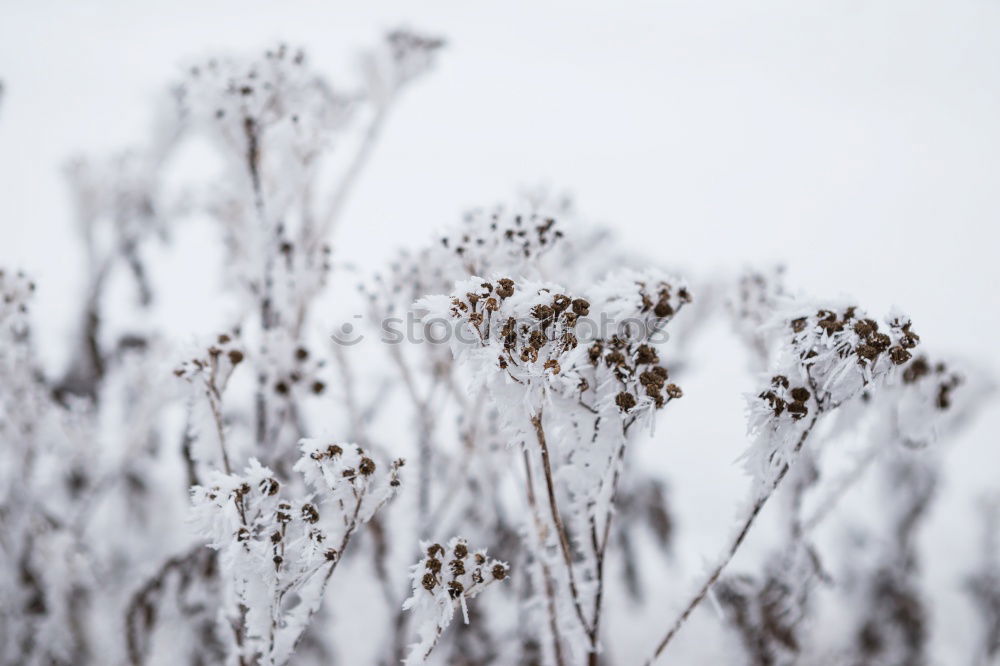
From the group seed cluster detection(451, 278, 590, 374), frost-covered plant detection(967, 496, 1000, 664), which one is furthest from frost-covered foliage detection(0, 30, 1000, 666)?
frost-covered plant detection(967, 496, 1000, 664)

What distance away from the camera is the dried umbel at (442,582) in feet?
5.15

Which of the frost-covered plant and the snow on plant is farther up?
the snow on plant

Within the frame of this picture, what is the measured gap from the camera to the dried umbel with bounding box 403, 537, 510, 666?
1.57 m

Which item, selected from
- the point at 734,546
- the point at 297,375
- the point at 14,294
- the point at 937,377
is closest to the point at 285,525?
the point at 297,375

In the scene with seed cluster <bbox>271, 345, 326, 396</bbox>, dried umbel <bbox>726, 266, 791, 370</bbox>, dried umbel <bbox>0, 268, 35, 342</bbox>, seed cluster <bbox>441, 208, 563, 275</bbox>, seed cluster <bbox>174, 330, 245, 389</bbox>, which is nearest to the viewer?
seed cluster <bbox>174, 330, 245, 389</bbox>

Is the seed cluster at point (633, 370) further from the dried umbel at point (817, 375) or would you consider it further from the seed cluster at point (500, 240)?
the seed cluster at point (500, 240)

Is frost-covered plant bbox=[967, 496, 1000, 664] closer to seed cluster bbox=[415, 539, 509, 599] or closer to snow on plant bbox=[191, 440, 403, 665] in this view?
seed cluster bbox=[415, 539, 509, 599]

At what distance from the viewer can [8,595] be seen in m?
3.57

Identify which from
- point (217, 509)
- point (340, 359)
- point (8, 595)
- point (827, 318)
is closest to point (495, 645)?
point (340, 359)

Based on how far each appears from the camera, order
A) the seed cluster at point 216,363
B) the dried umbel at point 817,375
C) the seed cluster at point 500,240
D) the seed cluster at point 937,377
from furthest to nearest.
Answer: the seed cluster at point 937,377 → the seed cluster at point 500,240 → the seed cluster at point 216,363 → the dried umbel at point 817,375

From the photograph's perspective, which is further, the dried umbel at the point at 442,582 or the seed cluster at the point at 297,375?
the seed cluster at the point at 297,375

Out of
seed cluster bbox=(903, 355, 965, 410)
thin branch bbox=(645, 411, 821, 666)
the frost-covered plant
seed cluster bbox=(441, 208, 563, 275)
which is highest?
seed cluster bbox=(441, 208, 563, 275)

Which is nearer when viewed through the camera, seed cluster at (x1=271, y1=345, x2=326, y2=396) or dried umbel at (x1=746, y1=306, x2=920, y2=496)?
dried umbel at (x1=746, y1=306, x2=920, y2=496)

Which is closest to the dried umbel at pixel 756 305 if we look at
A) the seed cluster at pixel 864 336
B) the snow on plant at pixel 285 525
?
the seed cluster at pixel 864 336
